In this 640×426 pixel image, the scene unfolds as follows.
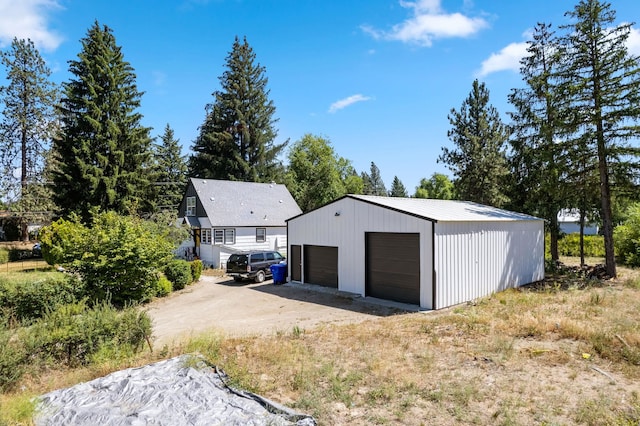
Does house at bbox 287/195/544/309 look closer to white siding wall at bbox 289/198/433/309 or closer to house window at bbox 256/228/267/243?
white siding wall at bbox 289/198/433/309

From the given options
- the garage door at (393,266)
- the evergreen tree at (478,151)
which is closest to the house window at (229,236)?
the garage door at (393,266)

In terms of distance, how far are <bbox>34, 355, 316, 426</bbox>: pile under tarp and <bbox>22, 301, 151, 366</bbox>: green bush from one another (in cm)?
154

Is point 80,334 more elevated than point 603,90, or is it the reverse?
point 603,90

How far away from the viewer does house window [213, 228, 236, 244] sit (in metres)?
25.2

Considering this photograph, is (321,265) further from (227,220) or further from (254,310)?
(227,220)

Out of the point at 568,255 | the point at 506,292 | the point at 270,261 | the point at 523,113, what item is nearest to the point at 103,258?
the point at 270,261

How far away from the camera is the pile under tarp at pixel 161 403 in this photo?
5.05m

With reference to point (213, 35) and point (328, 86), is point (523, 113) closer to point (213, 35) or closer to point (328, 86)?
point (328, 86)

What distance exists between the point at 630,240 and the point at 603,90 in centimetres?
1129

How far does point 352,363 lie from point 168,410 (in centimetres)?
357

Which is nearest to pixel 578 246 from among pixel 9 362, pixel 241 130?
pixel 9 362

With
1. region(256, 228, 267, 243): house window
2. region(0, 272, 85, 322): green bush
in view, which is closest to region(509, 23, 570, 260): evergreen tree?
region(256, 228, 267, 243): house window

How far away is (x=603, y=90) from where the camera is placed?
16.7 meters

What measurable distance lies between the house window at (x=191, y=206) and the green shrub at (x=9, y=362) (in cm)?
2077
